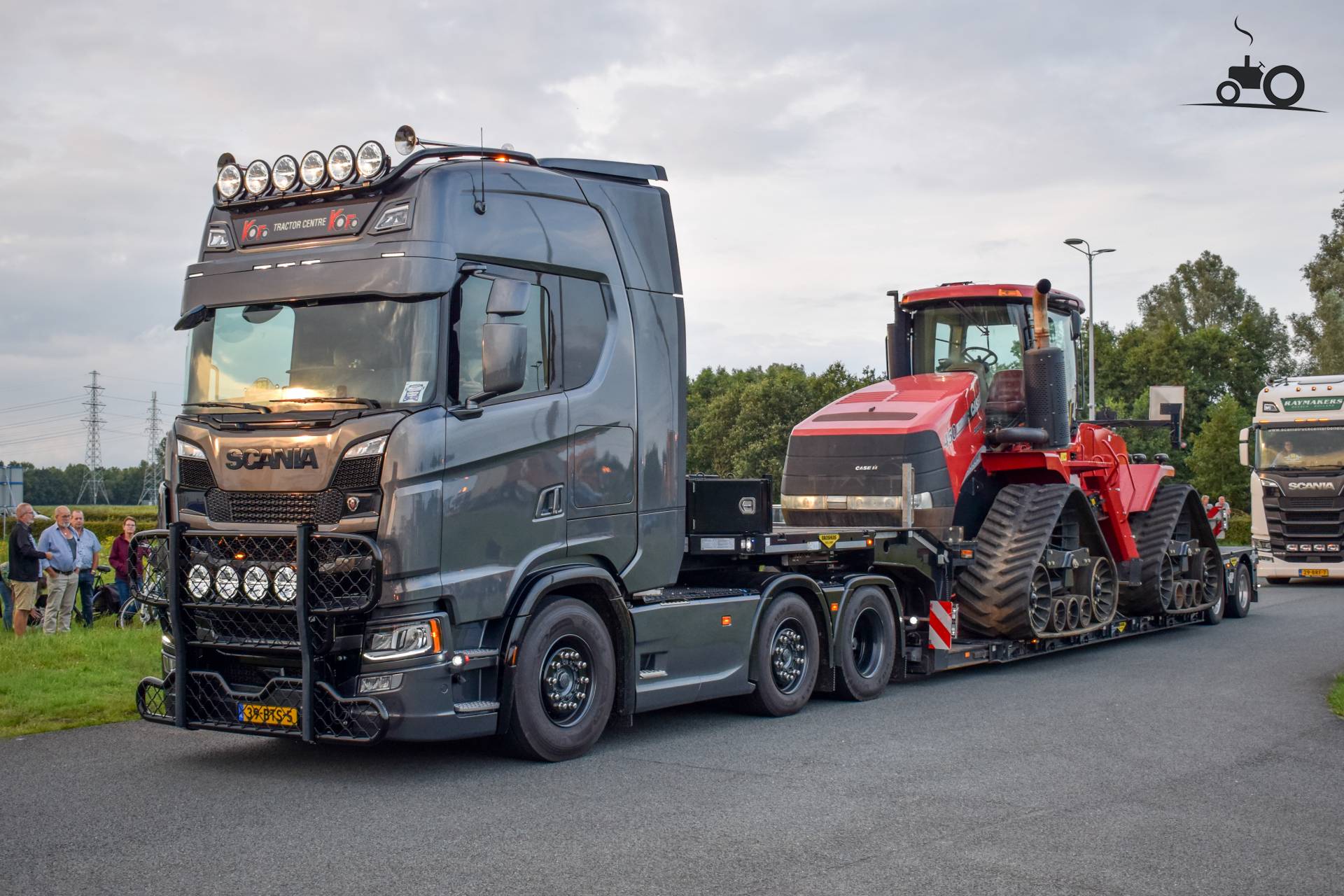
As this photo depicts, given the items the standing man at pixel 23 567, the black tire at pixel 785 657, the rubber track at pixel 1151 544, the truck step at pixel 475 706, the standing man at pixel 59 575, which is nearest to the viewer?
the truck step at pixel 475 706

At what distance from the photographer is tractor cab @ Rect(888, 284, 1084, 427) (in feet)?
48.0

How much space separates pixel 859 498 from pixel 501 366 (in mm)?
6006

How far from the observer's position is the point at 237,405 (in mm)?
8625

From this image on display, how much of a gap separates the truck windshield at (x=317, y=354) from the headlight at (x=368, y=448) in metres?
0.26

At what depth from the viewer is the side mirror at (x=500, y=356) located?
27.2ft

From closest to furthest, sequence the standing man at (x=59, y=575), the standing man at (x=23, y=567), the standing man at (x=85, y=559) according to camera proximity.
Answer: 1. the standing man at (x=23, y=567)
2. the standing man at (x=59, y=575)
3. the standing man at (x=85, y=559)

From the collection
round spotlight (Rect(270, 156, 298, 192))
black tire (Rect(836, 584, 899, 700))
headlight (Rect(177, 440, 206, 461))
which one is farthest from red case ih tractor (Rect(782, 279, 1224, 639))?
headlight (Rect(177, 440, 206, 461))

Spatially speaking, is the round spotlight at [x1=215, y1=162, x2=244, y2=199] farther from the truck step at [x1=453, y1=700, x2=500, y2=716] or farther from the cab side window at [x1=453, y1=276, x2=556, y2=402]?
the truck step at [x1=453, y1=700, x2=500, y2=716]

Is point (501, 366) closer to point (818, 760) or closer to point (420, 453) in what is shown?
point (420, 453)

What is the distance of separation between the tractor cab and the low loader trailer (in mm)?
4046

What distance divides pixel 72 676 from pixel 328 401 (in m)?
Result: 6.14

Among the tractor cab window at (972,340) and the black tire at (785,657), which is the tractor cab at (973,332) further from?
the black tire at (785,657)

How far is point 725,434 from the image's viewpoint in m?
72.5

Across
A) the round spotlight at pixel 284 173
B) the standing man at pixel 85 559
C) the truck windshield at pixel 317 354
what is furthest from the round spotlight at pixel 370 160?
the standing man at pixel 85 559
